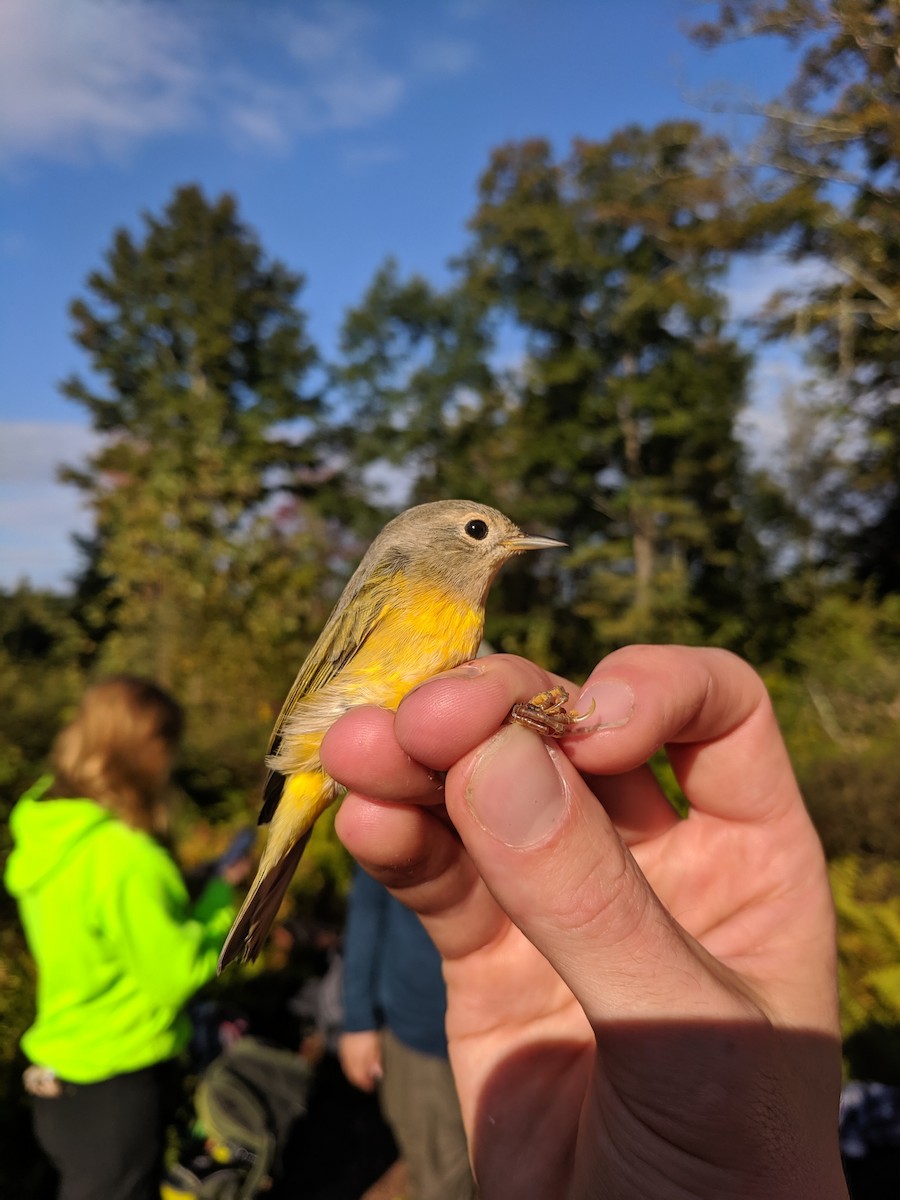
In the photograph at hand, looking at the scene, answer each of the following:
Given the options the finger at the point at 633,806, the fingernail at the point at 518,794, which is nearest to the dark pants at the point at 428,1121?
the finger at the point at 633,806

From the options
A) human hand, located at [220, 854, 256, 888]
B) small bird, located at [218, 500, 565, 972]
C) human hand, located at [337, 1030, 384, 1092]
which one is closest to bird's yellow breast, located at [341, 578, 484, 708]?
small bird, located at [218, 500, 565, 972]

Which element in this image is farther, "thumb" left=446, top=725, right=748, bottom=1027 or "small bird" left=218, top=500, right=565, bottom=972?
"small bird" left=218, top=500, right=565, bottom=972

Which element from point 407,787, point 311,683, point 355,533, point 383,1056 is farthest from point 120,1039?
point 355,533

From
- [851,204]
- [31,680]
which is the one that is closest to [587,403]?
[851,204]

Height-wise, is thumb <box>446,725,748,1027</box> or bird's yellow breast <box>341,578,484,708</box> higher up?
bird's yellow breast <box>341,578,484,708</box>

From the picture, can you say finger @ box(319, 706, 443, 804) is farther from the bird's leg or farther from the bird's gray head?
the bird's gray head

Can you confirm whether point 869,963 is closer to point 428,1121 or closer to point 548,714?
point 428,1121
